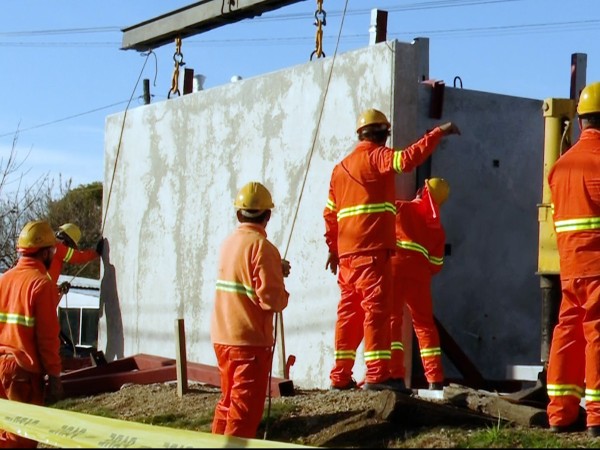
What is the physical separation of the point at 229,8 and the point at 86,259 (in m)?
3.84

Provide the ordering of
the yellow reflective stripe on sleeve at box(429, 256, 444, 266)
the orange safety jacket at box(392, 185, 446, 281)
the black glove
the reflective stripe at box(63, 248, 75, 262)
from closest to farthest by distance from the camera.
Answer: the orange safety jacket at box(392, 185, 446, 281) < the yellow reflective stripe on sleeve at box(429, 256, 444, 266) < the reflective stripe at box(63, 248, 75, 262) < the black glove

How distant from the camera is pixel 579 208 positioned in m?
7.92

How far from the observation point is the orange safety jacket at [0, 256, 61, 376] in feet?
30.5

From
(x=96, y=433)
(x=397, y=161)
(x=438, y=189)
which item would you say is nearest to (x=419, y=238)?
(x=438, y=189)

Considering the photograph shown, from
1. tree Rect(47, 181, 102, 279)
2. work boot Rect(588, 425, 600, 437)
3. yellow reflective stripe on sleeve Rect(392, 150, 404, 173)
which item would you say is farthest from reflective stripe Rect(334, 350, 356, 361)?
tree Rect(47, 181, 102, 279)

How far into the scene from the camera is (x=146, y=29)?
16.6 meters

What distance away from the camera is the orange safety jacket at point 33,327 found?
930 centimetres

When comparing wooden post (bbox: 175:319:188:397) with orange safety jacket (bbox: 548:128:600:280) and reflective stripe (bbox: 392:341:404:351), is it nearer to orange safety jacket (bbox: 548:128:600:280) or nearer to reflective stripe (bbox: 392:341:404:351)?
reflective stripe (bbox: 392:341:404:351)

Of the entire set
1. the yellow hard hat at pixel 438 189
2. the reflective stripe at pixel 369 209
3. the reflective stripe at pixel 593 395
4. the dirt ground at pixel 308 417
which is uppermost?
the yellow hard hat at pixel 438 189

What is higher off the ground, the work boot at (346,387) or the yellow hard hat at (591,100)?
the yellow hard hat at (591,100)

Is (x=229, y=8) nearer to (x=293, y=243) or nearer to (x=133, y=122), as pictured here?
(x=133, y=122)

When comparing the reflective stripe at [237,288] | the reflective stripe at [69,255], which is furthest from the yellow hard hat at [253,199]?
the reflective stripe at [69,255]

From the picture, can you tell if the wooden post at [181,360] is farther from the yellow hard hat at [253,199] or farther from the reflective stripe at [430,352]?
the yellow hard hat at [253,199]

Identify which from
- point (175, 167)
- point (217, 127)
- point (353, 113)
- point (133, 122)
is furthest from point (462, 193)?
point (133, 122)
